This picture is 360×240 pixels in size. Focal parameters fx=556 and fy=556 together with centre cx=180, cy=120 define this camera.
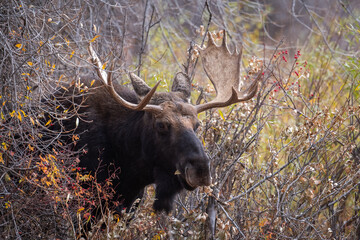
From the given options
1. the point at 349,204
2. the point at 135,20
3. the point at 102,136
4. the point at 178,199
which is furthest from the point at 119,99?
the point at 135,20

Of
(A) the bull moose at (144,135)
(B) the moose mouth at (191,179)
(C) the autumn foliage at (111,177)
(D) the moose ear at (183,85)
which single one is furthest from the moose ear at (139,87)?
(B) the moose mouth at (191,179)

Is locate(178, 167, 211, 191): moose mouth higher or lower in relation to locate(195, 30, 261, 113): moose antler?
lower

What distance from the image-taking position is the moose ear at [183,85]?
5.64 meters

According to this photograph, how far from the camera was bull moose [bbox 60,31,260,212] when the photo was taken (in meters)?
4.99

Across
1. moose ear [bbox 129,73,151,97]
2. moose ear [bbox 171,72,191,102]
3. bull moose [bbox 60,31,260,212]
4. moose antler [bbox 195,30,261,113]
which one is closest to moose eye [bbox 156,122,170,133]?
bull moose [bbox 60,31,260,212]

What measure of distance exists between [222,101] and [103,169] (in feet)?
4.61

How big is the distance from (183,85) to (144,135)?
0.72 meters

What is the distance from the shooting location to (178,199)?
18.7 ft

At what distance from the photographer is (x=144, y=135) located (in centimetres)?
534

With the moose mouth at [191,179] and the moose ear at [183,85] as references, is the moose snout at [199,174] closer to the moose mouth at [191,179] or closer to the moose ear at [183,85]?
the moose mouth at [191,179]

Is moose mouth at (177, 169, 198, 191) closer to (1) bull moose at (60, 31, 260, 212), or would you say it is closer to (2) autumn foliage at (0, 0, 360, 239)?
(1) bull moose at (60, 31, 260, 212)

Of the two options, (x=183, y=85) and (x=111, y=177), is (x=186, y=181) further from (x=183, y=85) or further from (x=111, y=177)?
(x=183, y=85)

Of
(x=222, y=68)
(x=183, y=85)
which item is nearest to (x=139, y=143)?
(x=183, y=85)

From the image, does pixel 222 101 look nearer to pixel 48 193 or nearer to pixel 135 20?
pixel 48 193
